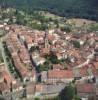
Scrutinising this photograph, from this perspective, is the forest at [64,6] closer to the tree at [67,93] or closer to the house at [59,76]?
the house at [59,76]

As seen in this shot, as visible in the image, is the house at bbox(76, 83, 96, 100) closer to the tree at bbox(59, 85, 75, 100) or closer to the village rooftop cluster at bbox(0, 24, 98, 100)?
the village rooftop cluster at bbox(0, 24, 98, 100)

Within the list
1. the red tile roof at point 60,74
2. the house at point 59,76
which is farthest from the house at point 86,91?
the red tile roof at point 60,74

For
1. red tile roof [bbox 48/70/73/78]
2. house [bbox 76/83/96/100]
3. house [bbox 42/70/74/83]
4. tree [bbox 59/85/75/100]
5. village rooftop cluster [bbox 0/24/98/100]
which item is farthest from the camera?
red tile roof [bbox 48/70/73/78]

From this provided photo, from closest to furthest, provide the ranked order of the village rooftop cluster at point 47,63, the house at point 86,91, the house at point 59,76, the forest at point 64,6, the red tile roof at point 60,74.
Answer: the house at point 86,91
the village rooftop cluster at point 47,63
the house at point 59,76
the red tile roof at point 60,74
the forest at point 64,6

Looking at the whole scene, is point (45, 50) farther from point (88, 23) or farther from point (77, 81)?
point (88, 23)

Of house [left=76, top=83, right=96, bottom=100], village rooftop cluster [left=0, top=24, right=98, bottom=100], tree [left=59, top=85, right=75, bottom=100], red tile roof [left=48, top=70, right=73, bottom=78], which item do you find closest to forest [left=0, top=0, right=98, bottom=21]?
village rooftop cluster [left=0, top=24, right=98, bottom=100]

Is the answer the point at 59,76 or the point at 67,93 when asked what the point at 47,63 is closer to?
the point at 59,76

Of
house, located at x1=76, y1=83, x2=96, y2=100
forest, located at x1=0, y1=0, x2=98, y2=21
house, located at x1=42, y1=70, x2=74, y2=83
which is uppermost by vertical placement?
forest, located at x1=0, y1=0, x2=98, y2=21

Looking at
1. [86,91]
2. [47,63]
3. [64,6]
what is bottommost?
[86,91]

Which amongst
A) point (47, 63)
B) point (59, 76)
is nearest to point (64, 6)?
point (47, 63)

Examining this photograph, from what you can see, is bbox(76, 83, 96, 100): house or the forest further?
the forest

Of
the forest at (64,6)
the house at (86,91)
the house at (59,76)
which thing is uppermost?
the forest at (64,6)
